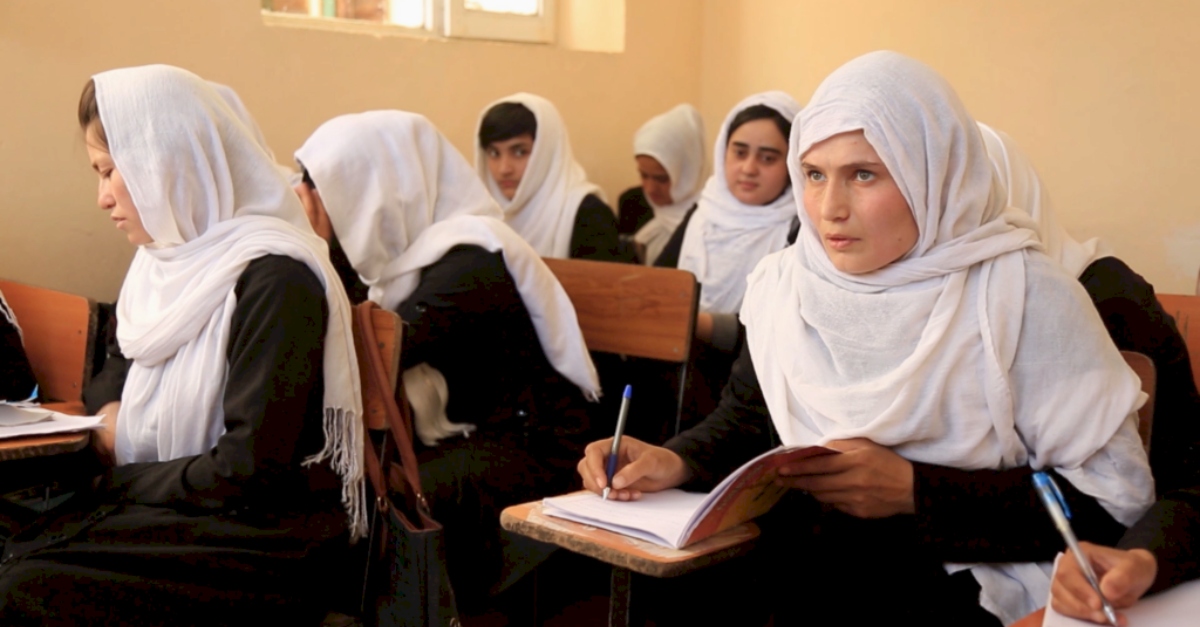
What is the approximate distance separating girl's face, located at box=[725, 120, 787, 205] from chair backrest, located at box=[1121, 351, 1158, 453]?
1863 millimetres

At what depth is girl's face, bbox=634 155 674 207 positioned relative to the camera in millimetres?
4094

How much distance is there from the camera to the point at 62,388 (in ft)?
7.84

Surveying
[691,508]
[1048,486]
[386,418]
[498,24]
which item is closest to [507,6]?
[498,24]

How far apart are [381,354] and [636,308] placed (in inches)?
30.3

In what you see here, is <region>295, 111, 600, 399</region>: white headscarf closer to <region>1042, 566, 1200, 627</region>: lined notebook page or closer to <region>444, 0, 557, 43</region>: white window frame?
<region>444, 0, 557, 43</region>: white window frame

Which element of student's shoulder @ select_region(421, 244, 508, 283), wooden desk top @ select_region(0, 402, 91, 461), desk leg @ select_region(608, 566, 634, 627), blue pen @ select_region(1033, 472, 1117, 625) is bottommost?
desk leg @ select_region(608, 566, 634, 627)

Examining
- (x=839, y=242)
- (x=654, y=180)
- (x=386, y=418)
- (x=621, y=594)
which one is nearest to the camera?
(x=621, y=594)

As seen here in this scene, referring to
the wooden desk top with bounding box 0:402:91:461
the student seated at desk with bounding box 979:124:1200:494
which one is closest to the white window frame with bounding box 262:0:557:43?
the wooden desk top with bounding box 0:402:91:461

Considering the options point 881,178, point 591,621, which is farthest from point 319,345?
point 591,621

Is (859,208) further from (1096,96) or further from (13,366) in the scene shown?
(13,366)

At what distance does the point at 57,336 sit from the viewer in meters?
2.39

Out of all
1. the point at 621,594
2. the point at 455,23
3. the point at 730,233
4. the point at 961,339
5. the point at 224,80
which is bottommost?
the point at 621,594

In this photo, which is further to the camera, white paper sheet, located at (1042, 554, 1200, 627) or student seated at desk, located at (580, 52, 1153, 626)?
student seated at desk, located at (580, 52, 1153, 626)

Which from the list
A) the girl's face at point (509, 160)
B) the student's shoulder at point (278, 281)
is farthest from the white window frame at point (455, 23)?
the student's shoulder at point (278, 281)
